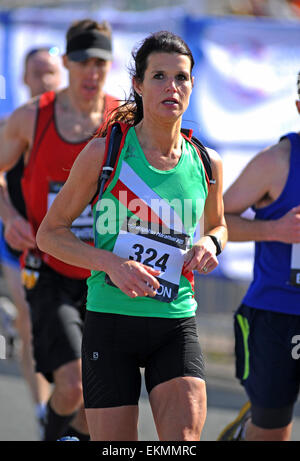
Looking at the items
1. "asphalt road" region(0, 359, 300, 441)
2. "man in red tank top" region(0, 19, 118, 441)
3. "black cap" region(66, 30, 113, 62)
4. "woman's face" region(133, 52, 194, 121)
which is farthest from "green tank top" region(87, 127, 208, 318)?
"asphalt road" region(0, 359, 300, 441)

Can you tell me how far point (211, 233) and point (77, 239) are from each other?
573 millimetres

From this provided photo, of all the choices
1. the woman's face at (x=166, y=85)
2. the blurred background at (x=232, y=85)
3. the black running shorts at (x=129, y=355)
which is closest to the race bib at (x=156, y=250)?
the black running shorts at (x=129, y=355)

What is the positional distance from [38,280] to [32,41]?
173 inches

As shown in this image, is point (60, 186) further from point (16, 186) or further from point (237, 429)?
point (237, 429)

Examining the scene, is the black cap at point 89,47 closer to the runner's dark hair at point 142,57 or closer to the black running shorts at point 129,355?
the runner's dark hair at point 142,57

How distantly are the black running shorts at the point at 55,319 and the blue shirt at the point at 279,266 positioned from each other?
1.00 metres

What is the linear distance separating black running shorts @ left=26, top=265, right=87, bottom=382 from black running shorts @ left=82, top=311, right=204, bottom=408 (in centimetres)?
133

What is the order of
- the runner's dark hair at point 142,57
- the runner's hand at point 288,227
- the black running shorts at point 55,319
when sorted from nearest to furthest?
1. the runner's dark hair at point 142,57
2. the runner's hand at point 288,227
3. the black running shorts at point 55,319

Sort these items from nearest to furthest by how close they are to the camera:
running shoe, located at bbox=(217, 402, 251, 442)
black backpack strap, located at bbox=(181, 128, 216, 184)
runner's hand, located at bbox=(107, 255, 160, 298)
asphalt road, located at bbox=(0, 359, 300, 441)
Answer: runner's hand, located at bbox=(107, 255, 160, 298) → black backpack strap, located at bbox=(181, 128, 216, 184) → running shoe, located at bbox=(217, 402, 251, 442) → asphalt road, located at bbox=(0, 359, 300, 441)

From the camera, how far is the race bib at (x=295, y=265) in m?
4.40

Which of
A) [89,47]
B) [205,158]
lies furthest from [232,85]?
[205,158]

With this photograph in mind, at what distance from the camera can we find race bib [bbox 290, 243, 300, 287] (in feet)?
14.4

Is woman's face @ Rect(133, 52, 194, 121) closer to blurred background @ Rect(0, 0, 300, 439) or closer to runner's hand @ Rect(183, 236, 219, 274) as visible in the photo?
runner's hand @ Rect(183, 236, 219, 274)
